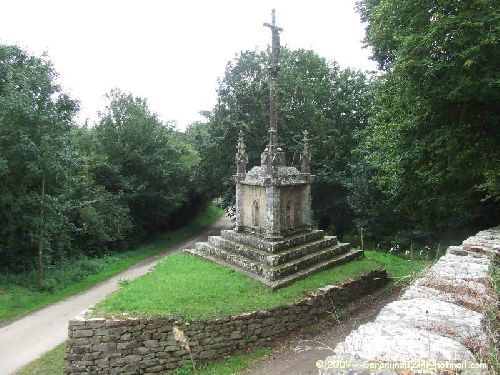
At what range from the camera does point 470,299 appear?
4.33 metres

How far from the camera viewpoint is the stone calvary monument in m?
13.8

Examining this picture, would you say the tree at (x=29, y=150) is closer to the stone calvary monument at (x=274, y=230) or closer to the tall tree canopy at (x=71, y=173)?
the tall tree canopy at (x=71, y=173)

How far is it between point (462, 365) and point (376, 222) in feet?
77.3

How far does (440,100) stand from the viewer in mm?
12570

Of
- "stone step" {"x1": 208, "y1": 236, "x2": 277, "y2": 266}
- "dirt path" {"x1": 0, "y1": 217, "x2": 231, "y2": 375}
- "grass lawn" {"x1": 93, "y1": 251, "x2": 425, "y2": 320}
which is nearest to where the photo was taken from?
"grass lawn" {"x1": 93, "y1": 251, "x2": 425, "y2": 320}

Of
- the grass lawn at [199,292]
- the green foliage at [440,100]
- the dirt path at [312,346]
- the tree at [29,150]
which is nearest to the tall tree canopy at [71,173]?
the tree at [29,150]

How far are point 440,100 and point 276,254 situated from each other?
7.14 meters

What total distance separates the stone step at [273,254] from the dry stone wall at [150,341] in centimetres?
255

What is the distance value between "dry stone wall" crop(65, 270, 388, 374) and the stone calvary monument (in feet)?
7.14

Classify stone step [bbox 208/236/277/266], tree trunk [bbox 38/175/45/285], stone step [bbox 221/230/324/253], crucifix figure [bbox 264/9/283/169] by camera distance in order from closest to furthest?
stone step [bbox 208/236/277/266]
stone step [bbox 221/230/324/253]
crucifix figure [bbox 264/9/283/169]
tree trunk [bbox 38/175/45/285]

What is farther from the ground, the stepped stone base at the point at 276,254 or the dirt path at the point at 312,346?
the stepped stone base at the point at 276,254

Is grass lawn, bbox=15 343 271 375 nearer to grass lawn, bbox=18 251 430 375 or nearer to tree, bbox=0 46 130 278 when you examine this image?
grass lawn, bbox=18 251 430 375

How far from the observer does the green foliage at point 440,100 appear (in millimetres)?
10930

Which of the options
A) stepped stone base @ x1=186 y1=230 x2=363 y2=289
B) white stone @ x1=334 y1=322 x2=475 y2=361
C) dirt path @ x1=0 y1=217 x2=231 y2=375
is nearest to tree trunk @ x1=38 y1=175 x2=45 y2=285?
dirt path @ x1=0 y1=217 x2=231 y2=375
